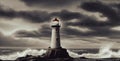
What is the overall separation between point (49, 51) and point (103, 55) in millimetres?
59865

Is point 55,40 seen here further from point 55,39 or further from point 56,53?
point 56,53

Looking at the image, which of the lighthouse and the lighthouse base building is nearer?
the lighthouse

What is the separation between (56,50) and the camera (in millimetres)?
134750

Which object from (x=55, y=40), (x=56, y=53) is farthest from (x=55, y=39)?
(x=56, y=53)

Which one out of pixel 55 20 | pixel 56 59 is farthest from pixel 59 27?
pixel 56 59

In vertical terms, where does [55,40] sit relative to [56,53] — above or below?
above

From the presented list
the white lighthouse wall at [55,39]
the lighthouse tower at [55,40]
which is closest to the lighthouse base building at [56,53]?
the lighthouse tower at [55,40]

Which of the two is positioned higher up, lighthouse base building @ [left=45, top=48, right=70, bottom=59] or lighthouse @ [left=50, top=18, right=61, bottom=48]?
lighthouse @ [left=50, top=18, right=61, bottom=48]

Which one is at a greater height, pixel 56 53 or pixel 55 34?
pixel 55 34

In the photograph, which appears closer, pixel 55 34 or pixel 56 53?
pixel 55 34

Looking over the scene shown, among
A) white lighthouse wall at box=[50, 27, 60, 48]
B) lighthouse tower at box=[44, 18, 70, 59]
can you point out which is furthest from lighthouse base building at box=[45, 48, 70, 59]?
white lighthouse wall at box=[50, 27, 60, 48]

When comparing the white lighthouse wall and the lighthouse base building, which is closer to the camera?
the white lighthouse wall

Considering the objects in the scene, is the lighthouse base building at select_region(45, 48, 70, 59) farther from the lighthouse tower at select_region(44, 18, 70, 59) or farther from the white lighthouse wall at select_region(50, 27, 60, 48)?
the white lighthouse wall at select_region(50, 27, 60, 48)

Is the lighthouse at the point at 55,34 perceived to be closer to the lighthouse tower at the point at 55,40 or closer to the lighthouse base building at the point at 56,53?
the lighthouse tower at the point at 55,40
